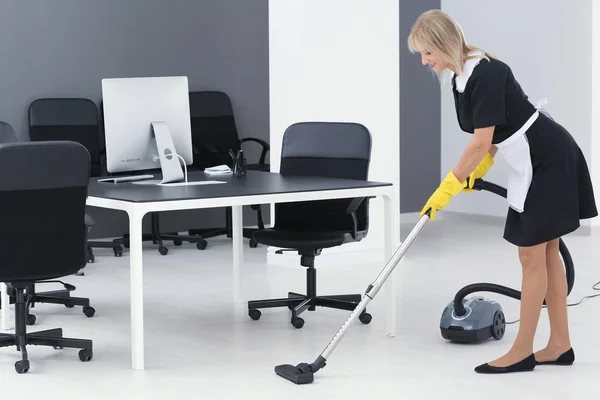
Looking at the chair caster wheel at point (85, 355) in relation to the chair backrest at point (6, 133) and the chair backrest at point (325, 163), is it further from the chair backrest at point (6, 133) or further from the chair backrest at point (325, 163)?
the chair backrest at point (6, 133)

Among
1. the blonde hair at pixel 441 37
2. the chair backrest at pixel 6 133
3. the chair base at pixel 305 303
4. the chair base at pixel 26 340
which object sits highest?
the blonde hair at pixel 441 37

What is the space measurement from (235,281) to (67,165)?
1816mm

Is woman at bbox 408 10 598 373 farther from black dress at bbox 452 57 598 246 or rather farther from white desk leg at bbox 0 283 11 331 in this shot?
white desk leg at bbox 0 283 11 331

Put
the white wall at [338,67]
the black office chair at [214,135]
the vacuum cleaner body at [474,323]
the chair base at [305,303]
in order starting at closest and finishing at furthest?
the vacuum cleaner body at [474,323] < the chair base at [305,303] < the white wall at [338,67] < the black office chair at [214,135]

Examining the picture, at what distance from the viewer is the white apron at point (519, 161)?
4.01 m

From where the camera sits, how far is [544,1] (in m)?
8.71

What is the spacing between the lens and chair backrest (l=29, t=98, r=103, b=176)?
295 inches

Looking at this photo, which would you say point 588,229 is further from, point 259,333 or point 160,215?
point 259,333

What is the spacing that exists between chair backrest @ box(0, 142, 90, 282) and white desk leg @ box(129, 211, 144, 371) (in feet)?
0.69

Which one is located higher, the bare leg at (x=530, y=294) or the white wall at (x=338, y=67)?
the white wall at (x=338, y=67)

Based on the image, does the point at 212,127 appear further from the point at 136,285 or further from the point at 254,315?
the point at 136,285

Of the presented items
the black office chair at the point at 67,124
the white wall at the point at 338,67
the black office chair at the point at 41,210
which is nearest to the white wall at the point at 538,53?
the white wall at the point at 338,67

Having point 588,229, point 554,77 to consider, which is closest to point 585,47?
point 554,77

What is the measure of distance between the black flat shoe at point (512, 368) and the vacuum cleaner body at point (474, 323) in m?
0.44
